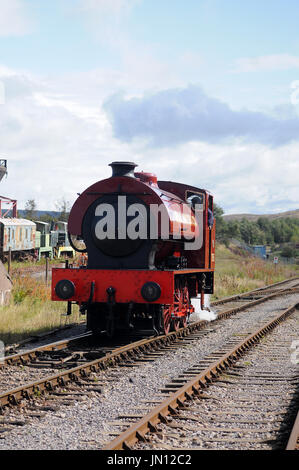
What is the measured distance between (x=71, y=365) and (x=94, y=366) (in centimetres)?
51

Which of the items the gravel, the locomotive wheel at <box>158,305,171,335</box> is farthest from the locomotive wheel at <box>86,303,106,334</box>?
the gravel

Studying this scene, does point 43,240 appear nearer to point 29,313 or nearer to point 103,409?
point 29,313

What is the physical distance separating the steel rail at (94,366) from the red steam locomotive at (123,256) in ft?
1.02

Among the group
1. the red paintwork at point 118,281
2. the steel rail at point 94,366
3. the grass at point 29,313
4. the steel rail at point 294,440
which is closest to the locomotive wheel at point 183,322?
the steel rail at point 94,366

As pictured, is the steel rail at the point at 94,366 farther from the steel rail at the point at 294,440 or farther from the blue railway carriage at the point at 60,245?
the blue railway carriage at the point at 60,245

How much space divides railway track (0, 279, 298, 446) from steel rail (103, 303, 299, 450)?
1.10 meters

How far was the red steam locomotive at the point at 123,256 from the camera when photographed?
10023 millimetres

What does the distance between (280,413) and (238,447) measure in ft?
4.04

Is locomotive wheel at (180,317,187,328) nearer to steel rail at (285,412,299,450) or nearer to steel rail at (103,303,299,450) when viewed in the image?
steel rail at (103,303,299,450)

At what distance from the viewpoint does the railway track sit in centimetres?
657

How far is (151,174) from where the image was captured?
38.3 feet

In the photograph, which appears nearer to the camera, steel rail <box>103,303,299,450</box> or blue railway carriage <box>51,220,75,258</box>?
steel rail <box>103,303,299,450</box>

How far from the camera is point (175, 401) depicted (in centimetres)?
629
